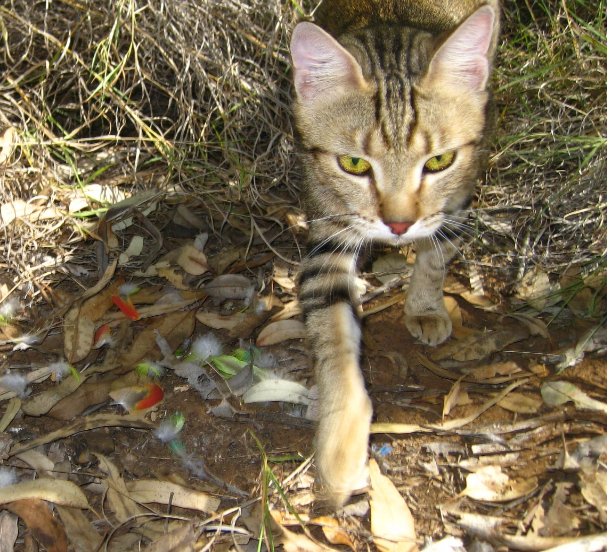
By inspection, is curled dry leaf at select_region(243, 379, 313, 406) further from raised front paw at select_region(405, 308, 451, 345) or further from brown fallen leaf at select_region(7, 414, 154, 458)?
raised front paw at select_region(405, 308, 451, 345)

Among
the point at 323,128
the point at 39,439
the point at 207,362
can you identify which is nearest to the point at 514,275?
the point at 323,128

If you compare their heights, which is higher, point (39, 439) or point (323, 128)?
point (323, 128)

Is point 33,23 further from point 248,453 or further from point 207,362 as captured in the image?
point 248,453

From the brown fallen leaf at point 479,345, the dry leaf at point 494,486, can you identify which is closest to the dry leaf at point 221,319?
the brown fallen leaf at point 479,345

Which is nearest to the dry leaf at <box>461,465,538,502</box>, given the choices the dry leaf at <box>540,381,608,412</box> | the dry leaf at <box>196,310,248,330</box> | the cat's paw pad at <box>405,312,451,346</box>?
the dry leaf at <box>540,381,608,412</box>

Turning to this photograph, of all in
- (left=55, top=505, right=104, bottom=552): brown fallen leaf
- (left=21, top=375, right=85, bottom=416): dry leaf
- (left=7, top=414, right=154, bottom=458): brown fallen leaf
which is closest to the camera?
(left=55, top=505, right=104, bottom=552): brown fallen leaf

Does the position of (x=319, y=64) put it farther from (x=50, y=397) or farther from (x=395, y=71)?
(x=50, y=397)
